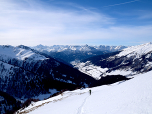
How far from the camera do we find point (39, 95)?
116562mm

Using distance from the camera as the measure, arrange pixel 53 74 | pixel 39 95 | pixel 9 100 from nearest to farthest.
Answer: pixel 9 100 < pixel 39 95 < pixel 53 74

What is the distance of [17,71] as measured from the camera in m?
160

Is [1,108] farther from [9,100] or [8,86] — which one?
[8,86]

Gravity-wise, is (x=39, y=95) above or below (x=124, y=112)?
below

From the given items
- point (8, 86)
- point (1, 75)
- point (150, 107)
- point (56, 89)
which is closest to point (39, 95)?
point (56, 89)

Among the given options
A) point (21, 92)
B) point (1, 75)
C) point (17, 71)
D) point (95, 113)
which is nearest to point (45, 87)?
point (21, 92)

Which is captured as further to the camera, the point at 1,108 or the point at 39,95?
the point at 39,95

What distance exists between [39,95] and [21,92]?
2965 centimetres

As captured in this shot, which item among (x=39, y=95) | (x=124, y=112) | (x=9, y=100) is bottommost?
(x=39, y=95)

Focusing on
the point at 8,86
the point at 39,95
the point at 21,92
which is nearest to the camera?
the point at 39,95

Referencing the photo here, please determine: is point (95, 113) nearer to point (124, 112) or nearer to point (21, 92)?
point (124, 112)

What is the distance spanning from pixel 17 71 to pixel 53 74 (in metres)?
67.0

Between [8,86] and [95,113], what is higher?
[95,113]

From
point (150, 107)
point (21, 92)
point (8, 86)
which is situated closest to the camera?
point (150, 107)
